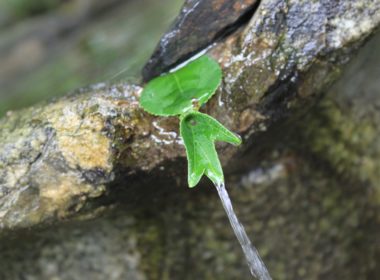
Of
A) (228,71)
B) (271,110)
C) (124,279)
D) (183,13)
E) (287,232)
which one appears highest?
(183,13)

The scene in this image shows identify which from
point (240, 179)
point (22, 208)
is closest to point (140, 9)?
point (240, 179)

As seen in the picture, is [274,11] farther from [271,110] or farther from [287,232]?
[287,232]

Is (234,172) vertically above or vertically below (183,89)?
below

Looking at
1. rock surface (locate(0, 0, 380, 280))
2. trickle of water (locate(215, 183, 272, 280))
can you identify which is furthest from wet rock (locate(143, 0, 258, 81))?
trickle of water (locate(215, 183, 272, 280))

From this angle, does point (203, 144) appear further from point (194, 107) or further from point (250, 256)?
point (250, 256)

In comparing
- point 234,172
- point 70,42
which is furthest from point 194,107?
point 70,42

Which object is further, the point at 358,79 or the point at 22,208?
the point at 358,79

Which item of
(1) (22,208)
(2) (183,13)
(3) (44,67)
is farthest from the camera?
(3) (44,67)
